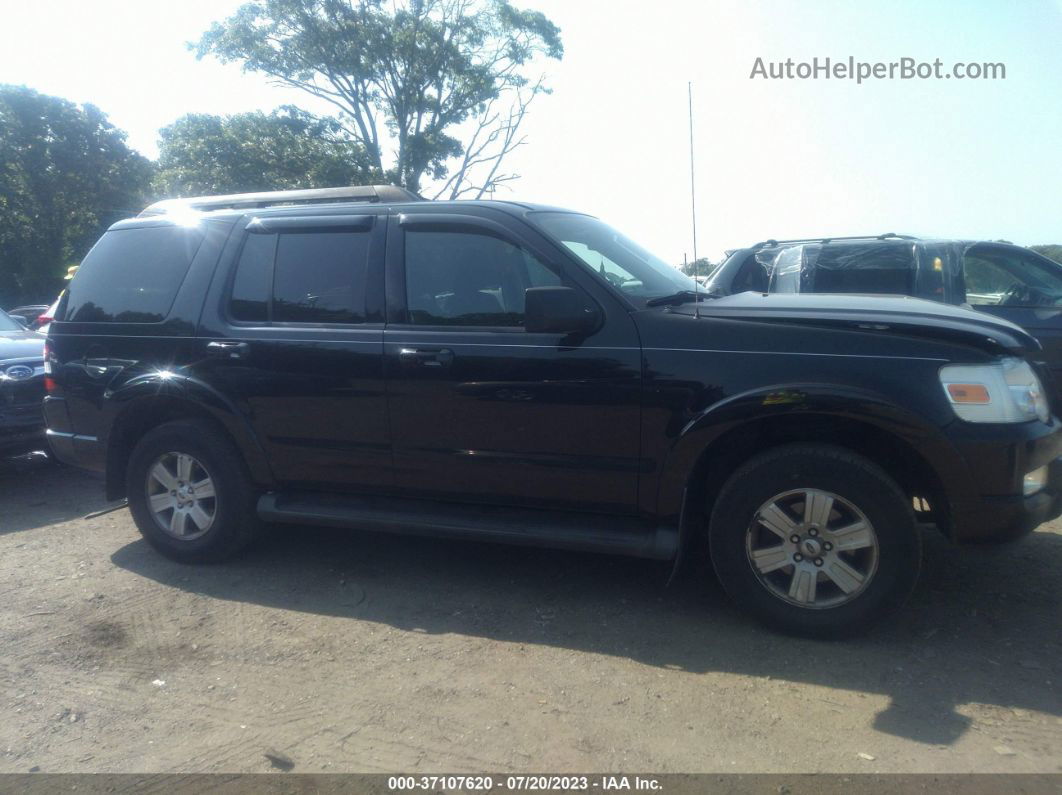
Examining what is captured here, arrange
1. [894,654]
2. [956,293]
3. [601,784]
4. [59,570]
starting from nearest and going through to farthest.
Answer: [601,784] < [894,654] < [59,570] < [956,293]

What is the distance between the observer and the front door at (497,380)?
383 centimetres

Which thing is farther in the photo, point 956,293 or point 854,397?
point 956,293

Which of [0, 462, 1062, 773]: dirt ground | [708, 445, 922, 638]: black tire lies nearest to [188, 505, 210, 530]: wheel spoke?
[0, 462, 1062, 773]: dirt ground

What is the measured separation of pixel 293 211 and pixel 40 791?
3064 mm

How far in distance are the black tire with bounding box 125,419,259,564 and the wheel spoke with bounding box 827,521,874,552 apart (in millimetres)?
3137

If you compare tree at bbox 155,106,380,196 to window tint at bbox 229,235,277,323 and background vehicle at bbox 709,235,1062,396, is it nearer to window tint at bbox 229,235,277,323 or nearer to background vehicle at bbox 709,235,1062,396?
background vehicle at bbox 709,235,1062,396

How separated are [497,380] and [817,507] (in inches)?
61.1

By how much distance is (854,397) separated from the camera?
3393 millimetres

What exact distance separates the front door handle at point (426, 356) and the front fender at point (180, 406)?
1.07 meters

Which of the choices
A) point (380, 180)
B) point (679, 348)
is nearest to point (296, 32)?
point (380, 180)

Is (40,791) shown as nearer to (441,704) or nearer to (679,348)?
(441,704)

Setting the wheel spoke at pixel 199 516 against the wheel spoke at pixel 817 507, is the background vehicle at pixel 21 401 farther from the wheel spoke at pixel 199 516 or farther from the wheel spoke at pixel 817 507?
the wheel spoke at pixel 817 507

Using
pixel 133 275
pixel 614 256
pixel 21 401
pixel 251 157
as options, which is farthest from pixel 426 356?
pixel 251 157

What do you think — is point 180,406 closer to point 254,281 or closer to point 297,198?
point 254,281
